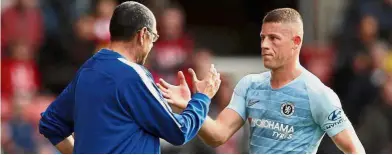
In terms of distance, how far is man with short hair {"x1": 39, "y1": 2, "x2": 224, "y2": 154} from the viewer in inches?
260

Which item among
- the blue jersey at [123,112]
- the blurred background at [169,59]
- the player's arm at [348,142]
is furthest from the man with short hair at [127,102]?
the blurred background at [169,59]

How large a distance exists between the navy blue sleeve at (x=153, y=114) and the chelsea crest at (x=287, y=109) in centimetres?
77

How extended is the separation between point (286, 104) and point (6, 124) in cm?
640

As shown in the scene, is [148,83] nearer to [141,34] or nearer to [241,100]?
[141,34]

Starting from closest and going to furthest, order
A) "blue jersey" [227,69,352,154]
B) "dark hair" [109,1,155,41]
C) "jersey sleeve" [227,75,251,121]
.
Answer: "dark hair" [109,1,155,41] < "blue jersey" [227,69,352,154] < "jersey sleeve" [227,75,251,121]

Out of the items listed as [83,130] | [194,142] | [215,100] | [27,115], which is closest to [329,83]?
[215,100]

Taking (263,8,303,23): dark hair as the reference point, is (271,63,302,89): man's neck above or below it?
below

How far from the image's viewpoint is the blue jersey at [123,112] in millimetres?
6598

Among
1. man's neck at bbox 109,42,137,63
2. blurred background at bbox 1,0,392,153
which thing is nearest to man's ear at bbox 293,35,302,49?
man's neck at bbox 109,42,137,63

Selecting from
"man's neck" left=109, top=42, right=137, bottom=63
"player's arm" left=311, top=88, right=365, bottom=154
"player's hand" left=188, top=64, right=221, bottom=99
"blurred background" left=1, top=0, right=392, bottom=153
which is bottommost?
"blurred background" left=1, top=0, right=392, bottom=153

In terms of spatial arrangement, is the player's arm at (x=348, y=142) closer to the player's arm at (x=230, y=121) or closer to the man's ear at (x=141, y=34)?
the player's arm at (x=230, y=121)

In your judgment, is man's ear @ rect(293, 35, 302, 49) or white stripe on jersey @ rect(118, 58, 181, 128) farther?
man's ear @ rect(293, 35, 302, 49)

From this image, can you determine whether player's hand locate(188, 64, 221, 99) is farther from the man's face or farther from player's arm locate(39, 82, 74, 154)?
player's arm locate(39, 82, 74, 154)

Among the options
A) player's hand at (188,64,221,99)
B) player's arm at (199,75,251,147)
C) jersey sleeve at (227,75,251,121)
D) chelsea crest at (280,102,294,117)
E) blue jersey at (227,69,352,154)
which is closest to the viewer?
player's hand at (188,64,221,99)
